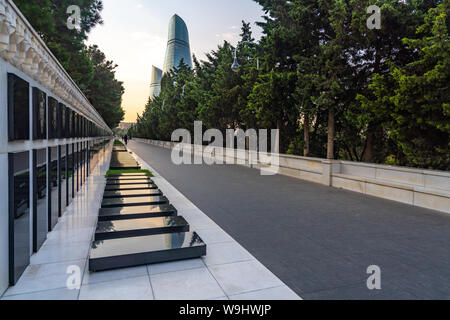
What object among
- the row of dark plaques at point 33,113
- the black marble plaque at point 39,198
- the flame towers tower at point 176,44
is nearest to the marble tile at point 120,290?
the black marble plaque at point 39,198

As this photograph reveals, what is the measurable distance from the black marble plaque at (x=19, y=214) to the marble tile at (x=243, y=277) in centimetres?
288

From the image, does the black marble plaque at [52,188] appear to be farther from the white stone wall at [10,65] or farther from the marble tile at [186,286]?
the marble tile at [186,286]

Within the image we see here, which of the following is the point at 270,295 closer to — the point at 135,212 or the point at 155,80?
the point at 135,212

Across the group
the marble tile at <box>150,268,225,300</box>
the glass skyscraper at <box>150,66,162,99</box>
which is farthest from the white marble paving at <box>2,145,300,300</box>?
the glass skyscraper at <box>150,66,162,99</box>

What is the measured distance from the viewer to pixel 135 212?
7055mm

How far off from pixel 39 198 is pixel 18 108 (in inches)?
81.1

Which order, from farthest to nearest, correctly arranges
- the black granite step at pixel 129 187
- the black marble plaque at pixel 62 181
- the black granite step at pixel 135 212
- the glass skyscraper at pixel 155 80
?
the glass skyscraper at pixel 155 80 → the black granite step at pixel 129 187 → the black marble plaque at pixel 62 181 → the black granite step at pixel 135 212

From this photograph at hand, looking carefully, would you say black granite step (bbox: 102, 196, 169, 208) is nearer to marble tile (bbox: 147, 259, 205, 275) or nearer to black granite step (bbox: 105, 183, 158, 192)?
black granite step (bbox: 105, 183, 158, 192)

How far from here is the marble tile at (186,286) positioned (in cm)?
378

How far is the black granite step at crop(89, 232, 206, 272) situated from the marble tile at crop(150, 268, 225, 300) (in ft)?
1.36

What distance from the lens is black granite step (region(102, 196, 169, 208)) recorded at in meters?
7.79

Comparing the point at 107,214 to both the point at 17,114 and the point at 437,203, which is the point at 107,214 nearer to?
the point at 17,114

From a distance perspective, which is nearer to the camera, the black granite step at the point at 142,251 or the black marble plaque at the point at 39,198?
the black granite step at the point at 142,251

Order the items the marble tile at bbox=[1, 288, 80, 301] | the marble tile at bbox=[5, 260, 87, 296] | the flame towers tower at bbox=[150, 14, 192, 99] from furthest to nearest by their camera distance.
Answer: the flame towers tower at bbox=[150, 14, 192, 99] → the marble tile at bbox=[5, 260, 87, 296] → the marble tile at bbox=[1, 288, 80, 301]
